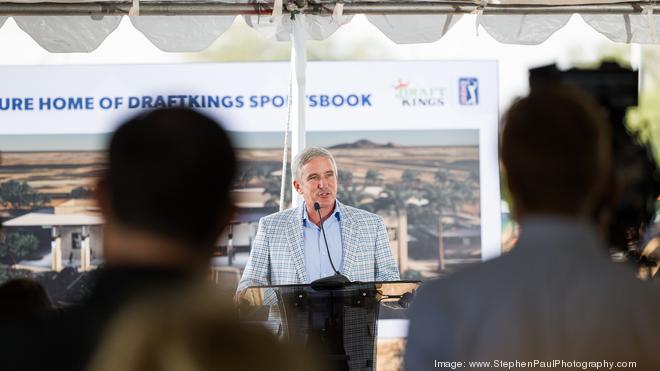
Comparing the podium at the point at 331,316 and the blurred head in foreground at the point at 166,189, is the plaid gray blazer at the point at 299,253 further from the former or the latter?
the blurred head in foreground at the point at 166,189

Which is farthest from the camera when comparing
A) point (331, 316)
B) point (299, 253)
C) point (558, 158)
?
point (299, 253)

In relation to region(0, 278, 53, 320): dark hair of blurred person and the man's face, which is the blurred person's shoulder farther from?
region(0, 278, 53, 320): dark hair of blurred person

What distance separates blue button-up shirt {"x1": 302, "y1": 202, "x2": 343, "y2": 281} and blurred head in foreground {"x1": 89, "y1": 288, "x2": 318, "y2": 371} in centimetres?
368

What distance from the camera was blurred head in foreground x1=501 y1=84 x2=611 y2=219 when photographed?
1.59m

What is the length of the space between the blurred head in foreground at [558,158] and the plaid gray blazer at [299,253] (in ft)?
11.0

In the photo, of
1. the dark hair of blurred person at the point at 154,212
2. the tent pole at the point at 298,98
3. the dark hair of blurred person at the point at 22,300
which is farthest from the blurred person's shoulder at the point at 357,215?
the dark hair of blurred person at the point at 154,212

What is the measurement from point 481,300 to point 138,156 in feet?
1.98

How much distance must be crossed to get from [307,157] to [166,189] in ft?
13.0

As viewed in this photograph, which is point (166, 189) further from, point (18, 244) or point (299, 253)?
point (18, 244)

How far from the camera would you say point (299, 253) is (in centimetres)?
500

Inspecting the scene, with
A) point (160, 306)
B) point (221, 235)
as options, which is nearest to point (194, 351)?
point (160, 306)

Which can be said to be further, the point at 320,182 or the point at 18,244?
the point at 18,244

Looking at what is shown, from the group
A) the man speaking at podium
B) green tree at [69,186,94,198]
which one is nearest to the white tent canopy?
the man speaking at podium

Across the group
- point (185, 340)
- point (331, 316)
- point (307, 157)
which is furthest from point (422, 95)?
point (185, 340)
